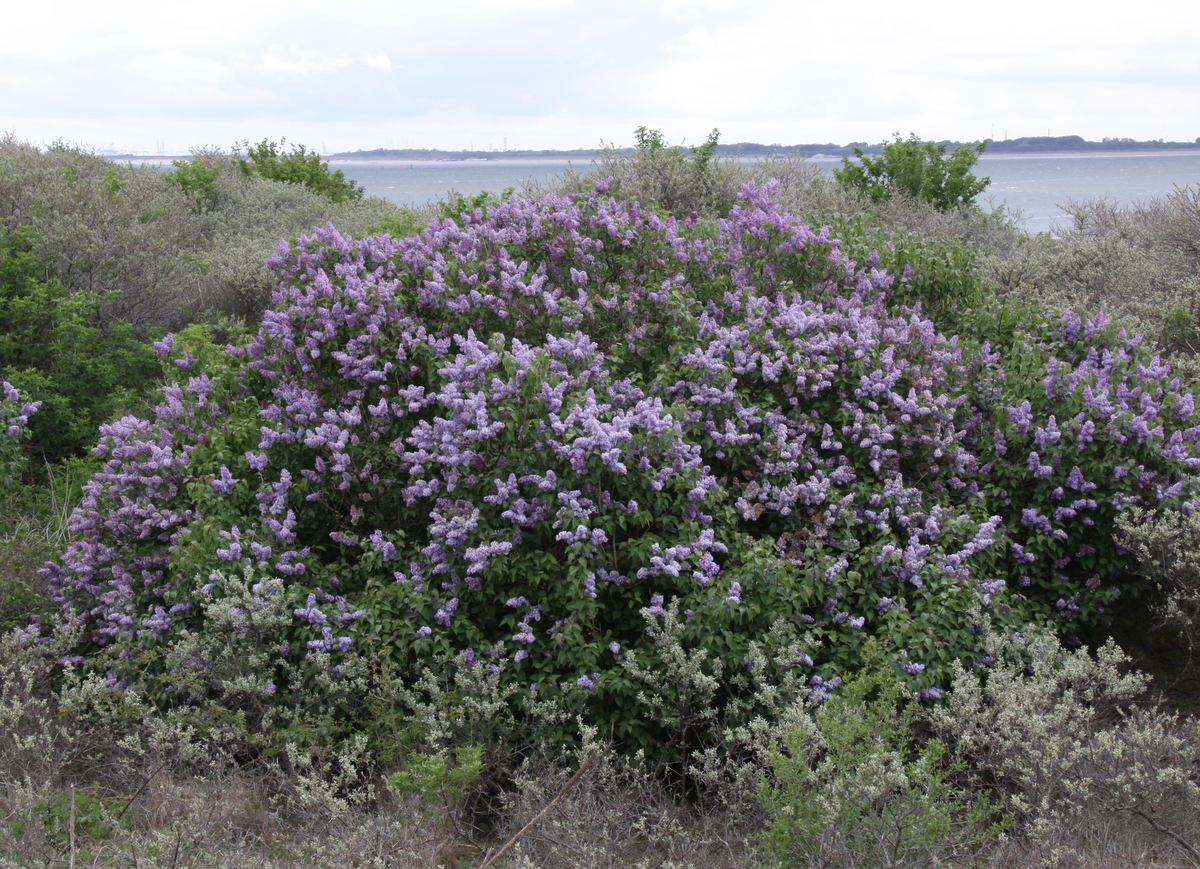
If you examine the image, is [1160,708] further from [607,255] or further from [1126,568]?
Result: [607,255]

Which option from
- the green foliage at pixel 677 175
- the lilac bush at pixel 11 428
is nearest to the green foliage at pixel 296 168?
the green foliage at pixel 677 175

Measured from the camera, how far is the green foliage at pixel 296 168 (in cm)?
2258

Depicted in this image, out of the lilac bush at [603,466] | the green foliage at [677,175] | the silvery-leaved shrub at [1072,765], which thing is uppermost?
the green foliage at [677,175]

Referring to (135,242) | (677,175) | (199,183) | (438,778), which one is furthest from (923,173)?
(438,778)

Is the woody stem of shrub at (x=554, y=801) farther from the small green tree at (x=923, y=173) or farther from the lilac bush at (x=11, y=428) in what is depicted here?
the small green tree at (x=923, y=173)

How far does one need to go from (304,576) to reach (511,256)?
2371 millimetres

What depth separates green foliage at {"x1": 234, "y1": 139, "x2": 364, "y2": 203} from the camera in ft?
74.1

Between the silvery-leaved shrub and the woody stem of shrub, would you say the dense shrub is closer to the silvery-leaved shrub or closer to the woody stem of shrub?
the woody stem of shrub

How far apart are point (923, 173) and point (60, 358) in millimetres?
18052

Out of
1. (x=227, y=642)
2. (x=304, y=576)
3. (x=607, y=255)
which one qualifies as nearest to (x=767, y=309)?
(x=607, y=255)

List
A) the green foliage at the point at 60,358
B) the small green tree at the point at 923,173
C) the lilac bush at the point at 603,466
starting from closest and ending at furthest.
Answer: the lilac bush at the point at 603,466 → the green foliage at the point at 60,358 → the small green tree at the point at 923,173

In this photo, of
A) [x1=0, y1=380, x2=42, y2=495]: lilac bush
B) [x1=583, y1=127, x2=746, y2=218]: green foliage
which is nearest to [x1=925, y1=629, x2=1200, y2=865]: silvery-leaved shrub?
[x1=0, y1=380, x2=42, y2=495]: lilac bush

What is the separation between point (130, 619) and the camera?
4.95 meters

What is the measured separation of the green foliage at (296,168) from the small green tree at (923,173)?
13093 millimetres
